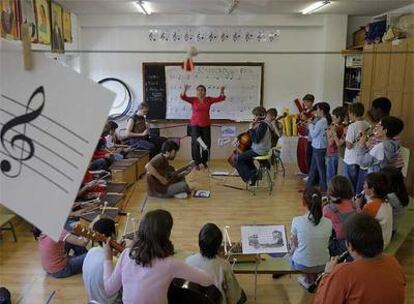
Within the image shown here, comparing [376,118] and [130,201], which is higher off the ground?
[376,118]

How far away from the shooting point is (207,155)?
7.37m

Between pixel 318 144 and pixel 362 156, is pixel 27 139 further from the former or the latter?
pixel 318 144

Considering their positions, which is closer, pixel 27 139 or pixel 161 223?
pixel 27 139

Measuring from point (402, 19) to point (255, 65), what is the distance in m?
2.56

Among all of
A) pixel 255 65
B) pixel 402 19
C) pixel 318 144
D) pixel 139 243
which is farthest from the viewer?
pixel 255 65

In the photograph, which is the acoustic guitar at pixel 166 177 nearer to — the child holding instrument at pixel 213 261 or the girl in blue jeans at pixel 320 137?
the girl in blue jeans at pixel 320 137

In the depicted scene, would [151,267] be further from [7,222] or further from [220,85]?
[220,85]

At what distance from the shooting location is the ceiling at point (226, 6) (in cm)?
612

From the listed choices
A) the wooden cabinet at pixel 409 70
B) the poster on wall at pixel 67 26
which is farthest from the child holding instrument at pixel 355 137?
the poster on wall at pixel 67 26

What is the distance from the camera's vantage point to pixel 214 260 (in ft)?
8.31

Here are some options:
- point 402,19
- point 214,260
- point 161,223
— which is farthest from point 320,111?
point 161,223

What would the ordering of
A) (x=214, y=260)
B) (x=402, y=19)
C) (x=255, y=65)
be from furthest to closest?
(x=255, y=65)
(x=402, y=19)
(x=214, y=260)

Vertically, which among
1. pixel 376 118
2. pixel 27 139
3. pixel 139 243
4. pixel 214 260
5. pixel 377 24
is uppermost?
pixel 377 24

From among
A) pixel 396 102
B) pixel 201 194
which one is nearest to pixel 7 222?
pixel 201 194
